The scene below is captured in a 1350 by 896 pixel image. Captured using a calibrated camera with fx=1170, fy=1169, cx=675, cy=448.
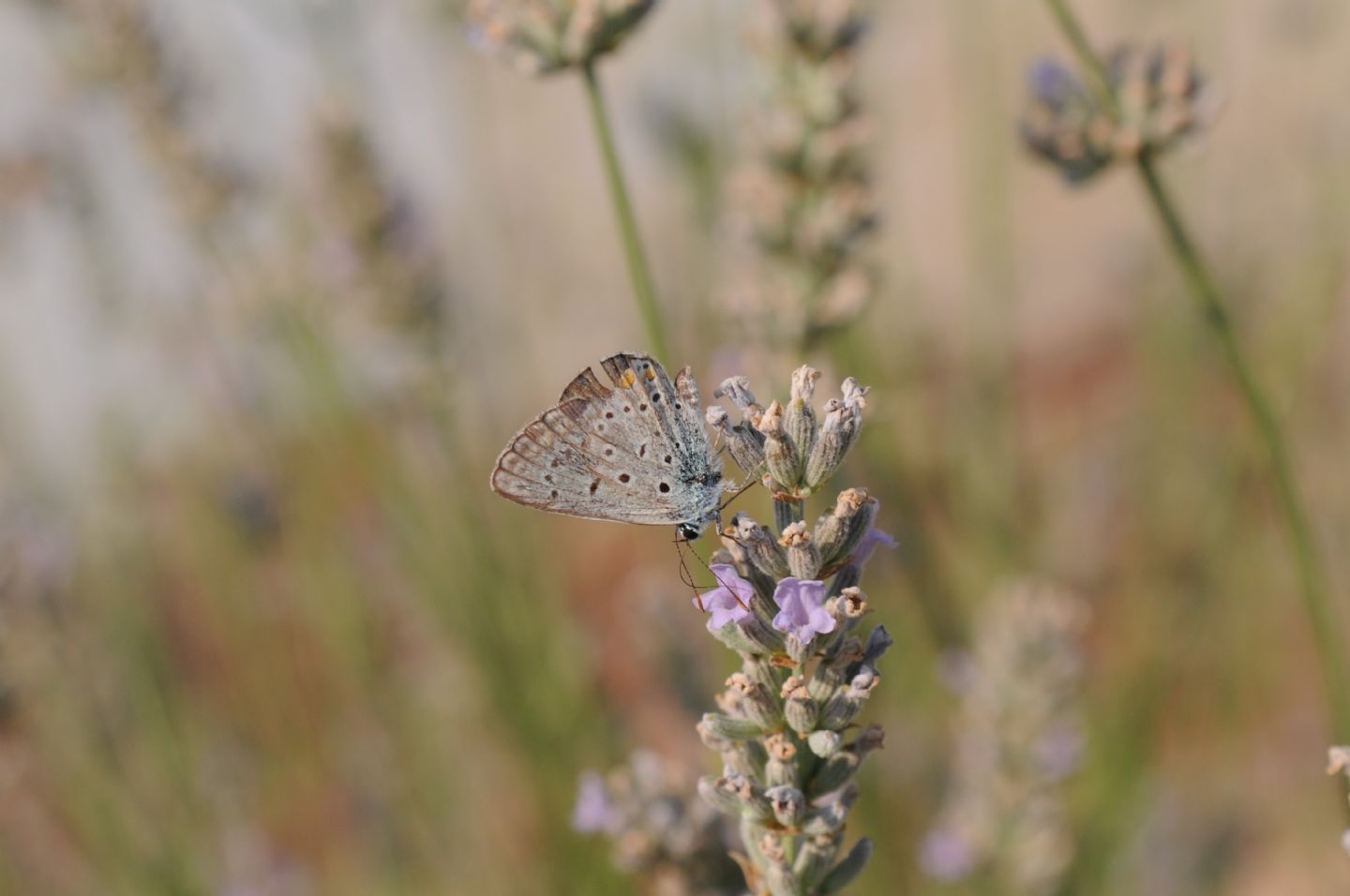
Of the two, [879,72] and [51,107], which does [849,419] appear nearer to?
[879,72]

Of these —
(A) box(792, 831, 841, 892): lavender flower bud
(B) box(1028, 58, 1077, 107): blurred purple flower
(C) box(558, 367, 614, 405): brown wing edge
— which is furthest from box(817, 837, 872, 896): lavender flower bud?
(B) box(1028, 58, 1077, 107): blurred purple flower

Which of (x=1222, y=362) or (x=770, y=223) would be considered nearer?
(x=770, y=223)

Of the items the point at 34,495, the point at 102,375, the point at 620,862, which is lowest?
the point at 620,862

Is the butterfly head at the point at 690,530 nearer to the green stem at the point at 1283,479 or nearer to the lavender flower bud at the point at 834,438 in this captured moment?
the lavender flower bud at the point at 834,438

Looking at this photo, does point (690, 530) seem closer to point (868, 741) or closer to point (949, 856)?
point (868, 741)

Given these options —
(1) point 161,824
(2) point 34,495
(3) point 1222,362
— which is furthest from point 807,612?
(2) point 34,495

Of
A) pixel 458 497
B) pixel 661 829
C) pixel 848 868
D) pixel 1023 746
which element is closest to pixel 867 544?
pixel 848 868
